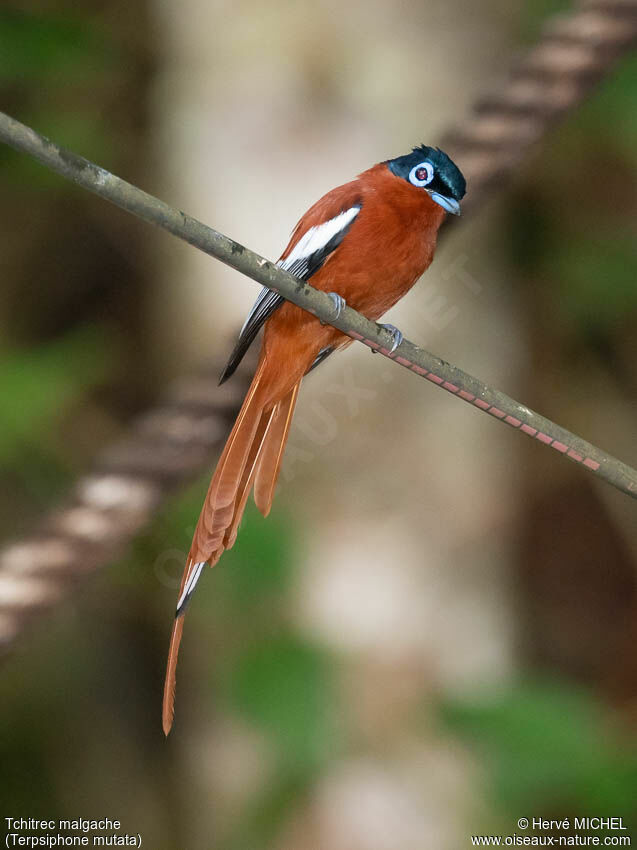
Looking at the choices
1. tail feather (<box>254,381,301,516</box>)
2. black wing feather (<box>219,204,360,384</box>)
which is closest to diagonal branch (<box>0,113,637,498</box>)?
black wing feather (<box>219,204,360,384</box>)

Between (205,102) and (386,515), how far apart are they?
2.94ft

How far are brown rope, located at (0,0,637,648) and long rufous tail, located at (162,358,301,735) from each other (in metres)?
0.03

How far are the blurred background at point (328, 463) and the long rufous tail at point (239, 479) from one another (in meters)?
0.45

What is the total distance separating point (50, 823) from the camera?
172cm

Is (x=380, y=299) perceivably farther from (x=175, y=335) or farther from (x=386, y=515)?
(x=175, y=335)

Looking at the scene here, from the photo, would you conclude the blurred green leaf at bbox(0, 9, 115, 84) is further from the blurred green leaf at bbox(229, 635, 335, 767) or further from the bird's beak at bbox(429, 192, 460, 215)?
the blurred green leaf at bbox(229, 635, 335, 767)

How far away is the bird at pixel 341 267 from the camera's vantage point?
97cm

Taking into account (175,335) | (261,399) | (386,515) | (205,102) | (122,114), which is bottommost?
(261,399)

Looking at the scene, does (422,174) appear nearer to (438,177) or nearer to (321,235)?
(438,177)

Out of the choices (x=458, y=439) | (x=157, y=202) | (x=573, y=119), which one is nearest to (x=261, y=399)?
(x=157, y=202)

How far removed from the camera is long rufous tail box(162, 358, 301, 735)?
0.83 meters

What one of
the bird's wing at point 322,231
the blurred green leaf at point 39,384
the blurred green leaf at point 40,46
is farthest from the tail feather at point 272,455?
the blurred green leaf at point 40,46

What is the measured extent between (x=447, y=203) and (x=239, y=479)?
0.39 m

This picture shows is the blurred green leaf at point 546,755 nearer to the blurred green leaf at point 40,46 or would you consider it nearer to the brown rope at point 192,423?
the brown rope at point 192,423
